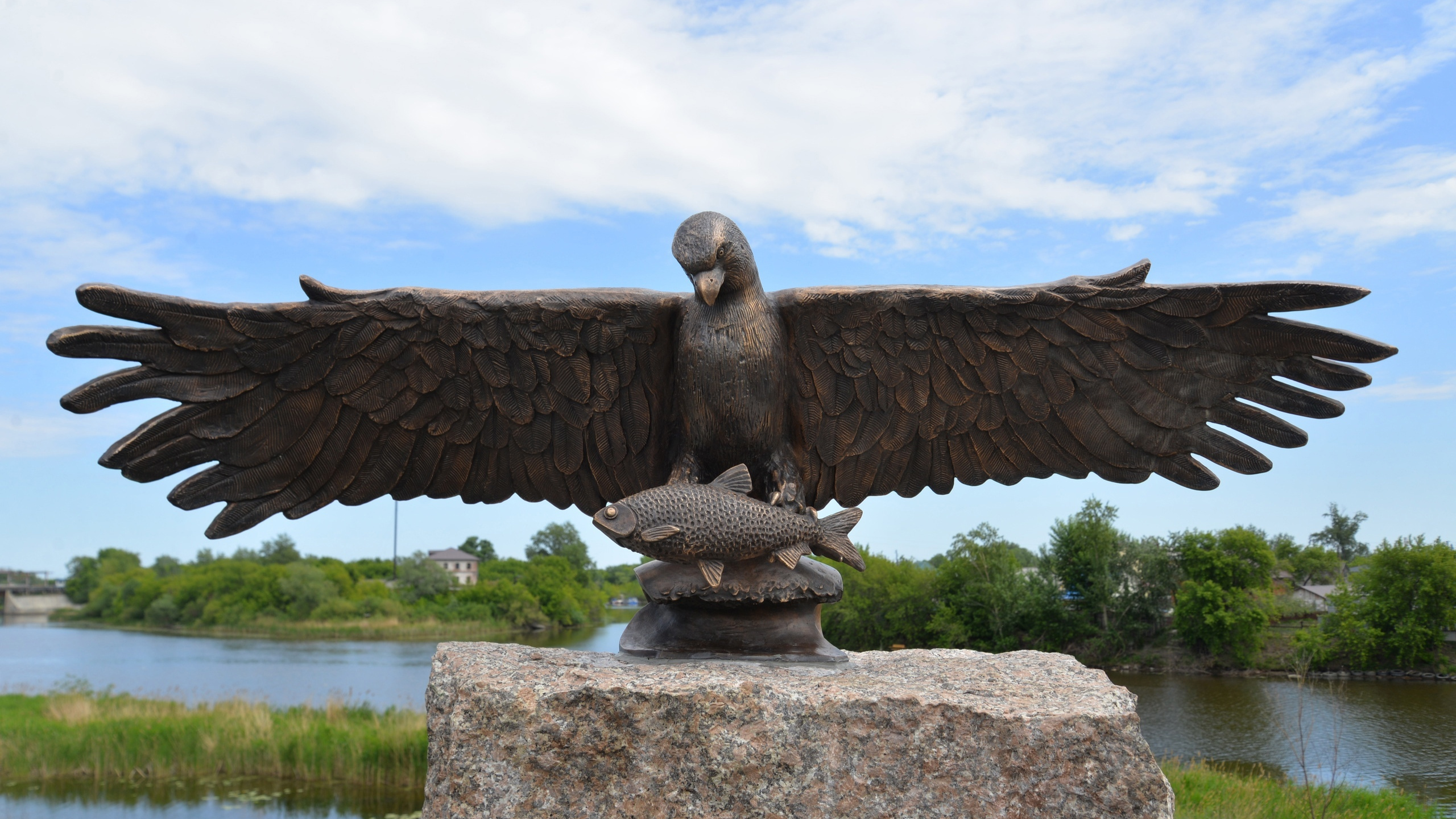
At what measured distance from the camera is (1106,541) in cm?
1941

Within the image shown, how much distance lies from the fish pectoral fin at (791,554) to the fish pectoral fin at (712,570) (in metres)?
0.26

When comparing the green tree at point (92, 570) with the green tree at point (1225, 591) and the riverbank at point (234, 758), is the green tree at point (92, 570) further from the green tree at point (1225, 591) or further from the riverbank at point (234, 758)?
the green tree at point (1225, 591)

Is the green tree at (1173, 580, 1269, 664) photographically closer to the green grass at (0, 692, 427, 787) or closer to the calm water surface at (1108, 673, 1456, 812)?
the calm water surface at (1108, 673, 1456, 812)

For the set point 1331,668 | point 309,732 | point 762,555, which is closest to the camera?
point 762,555

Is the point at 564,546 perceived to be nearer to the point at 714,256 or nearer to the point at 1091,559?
the point at 1091,559

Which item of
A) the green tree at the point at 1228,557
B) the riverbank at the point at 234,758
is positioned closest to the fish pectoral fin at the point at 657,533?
the riverbank at the point at 234,758

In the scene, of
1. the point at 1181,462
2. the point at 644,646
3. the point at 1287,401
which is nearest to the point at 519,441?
the point at 644,646

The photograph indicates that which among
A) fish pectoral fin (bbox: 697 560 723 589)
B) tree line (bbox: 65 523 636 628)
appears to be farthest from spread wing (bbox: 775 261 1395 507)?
tree line (bbox: 65 523 636 628)

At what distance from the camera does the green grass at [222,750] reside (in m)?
9.20

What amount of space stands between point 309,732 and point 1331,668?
1744 centimetres

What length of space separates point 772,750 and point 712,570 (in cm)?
66

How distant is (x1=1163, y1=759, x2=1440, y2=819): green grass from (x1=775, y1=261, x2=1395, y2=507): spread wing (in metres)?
4.59

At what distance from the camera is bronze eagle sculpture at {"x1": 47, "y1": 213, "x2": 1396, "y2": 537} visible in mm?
3357

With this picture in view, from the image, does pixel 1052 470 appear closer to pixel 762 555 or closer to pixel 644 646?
pixel 762 555
